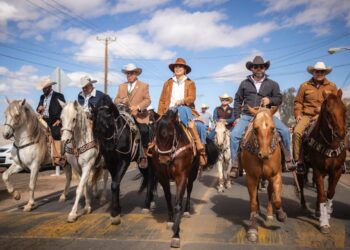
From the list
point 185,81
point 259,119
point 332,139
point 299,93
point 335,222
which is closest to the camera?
point 259,119

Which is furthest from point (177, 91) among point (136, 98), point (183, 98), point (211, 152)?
point (211, 152)

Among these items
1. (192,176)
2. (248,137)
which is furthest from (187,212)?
(248,137)

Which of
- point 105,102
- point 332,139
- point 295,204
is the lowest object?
point 295,204

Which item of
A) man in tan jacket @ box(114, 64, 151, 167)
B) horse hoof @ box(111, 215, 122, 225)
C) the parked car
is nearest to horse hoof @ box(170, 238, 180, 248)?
horse hoof @ box(111, 215, 122, 225)

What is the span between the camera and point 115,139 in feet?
23.0

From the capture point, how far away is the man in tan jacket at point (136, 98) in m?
8.15

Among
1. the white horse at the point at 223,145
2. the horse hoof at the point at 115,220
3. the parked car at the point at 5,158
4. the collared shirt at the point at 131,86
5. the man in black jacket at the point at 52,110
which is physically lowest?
the horse hoof at the point at 115,220

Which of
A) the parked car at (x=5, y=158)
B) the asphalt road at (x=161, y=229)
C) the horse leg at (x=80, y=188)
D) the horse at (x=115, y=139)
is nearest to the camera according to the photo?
the asphalt road at (x=161, y=229)

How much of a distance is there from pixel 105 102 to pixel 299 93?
447 centimetres

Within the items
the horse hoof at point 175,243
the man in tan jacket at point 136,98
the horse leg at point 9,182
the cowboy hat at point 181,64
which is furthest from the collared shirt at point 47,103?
the horse hoof at point 175,243

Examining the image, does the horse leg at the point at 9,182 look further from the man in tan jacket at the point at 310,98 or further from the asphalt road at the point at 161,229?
the man in tan jacket at the point at 310,98

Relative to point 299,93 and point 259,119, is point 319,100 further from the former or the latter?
point 259,119

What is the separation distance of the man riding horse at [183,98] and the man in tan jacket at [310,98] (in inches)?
80.9

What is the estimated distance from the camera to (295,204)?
8.71 meters
